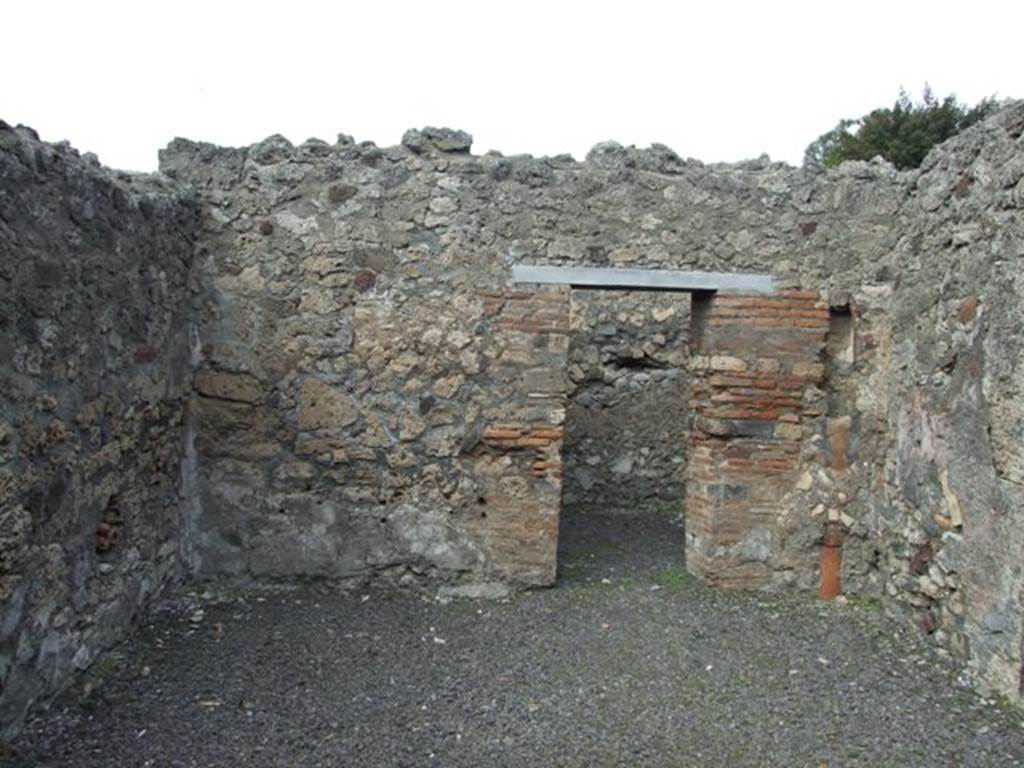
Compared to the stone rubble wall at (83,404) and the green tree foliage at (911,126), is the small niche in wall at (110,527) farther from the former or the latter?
the green tree foliage at (911,126)

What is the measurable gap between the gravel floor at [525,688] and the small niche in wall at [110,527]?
48cm

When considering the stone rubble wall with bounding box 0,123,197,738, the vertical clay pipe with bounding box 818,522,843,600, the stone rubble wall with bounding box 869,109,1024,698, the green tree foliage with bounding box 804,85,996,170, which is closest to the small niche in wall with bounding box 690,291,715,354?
the stone rubble wall with bounding box 869,109,1024,698

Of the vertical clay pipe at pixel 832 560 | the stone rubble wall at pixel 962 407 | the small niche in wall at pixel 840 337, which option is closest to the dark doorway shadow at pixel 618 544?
the vertical clay pipe at pixel 832 560

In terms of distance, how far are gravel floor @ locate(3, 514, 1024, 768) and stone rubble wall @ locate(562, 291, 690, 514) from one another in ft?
8.03

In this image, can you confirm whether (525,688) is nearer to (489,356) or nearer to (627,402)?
(489,356)

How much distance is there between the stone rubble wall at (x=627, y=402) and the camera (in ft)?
24.1

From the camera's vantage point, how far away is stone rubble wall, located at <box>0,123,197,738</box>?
10.1 feet

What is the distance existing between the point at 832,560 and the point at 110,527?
3.80m

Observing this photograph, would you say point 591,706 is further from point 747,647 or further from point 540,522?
point 540,522

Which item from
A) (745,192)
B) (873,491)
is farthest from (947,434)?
(745,192)

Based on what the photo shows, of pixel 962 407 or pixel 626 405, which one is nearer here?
pixel 962 407

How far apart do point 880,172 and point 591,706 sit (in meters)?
3.36

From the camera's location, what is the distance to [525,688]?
3.78 metres

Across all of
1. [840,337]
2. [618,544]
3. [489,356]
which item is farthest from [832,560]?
[489,356]
